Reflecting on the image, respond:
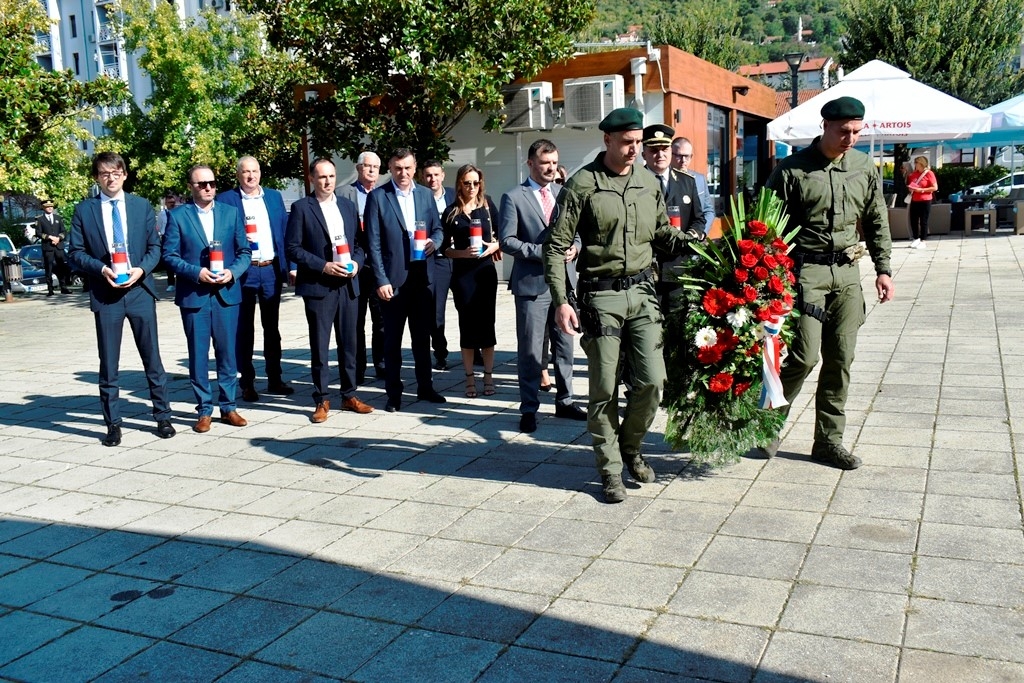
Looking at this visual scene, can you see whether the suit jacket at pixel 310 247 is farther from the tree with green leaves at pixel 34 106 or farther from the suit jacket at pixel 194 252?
the tree with green leaves at pixel 34 106

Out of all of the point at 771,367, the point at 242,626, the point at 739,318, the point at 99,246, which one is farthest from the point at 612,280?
the point at 99,246

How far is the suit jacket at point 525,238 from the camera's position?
7.48m

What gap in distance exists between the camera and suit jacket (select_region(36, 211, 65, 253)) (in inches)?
822

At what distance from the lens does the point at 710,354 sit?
18.0 ft

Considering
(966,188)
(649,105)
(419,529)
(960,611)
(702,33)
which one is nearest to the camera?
(960,611)

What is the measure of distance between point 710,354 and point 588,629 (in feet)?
6.63

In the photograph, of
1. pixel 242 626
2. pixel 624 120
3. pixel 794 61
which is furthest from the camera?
pixel 794 61

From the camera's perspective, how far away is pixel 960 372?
8.52 meters

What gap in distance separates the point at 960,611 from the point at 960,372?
509cm

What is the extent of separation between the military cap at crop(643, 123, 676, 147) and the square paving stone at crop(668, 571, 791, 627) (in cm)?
379

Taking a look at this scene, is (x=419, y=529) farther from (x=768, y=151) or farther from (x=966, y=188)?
(x=966, y=188)

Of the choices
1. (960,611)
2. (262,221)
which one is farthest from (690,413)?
(262,221)

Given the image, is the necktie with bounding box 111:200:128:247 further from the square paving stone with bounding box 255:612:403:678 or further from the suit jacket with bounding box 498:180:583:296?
the square paving stone with bounding box 255:612:403:678

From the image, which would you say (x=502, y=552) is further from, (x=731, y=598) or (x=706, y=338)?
(x=706, y=338)
